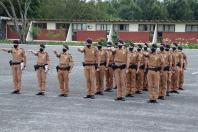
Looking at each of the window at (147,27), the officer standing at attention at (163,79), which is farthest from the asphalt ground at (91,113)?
the window at (147,27)

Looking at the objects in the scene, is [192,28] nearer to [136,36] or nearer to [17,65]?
[136,36]

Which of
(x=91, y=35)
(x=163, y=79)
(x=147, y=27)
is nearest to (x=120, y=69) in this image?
(x=163, y=79)

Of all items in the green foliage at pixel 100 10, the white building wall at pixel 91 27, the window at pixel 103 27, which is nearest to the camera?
the window at pixel 103 27

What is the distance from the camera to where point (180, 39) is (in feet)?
213

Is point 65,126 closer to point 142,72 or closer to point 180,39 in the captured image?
point 142,72

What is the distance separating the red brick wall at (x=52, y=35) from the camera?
70.3 meters

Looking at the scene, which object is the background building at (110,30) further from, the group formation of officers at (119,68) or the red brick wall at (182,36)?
the group formation of officers at (119,68)

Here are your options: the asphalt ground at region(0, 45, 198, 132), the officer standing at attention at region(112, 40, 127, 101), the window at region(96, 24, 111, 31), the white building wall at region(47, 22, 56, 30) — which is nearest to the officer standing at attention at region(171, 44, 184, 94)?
the asphalt ground at region(0, 45, 198, 132)

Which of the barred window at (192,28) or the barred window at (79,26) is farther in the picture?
the barred window at (79,26)

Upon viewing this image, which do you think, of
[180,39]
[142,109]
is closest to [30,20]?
[180,39]

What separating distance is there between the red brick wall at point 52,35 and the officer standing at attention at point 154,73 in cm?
5477

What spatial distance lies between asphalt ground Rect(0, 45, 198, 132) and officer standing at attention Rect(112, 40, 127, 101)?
359 mm

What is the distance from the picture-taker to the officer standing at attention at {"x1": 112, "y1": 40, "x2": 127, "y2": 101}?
15875mm

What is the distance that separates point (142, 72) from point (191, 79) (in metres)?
6.75
